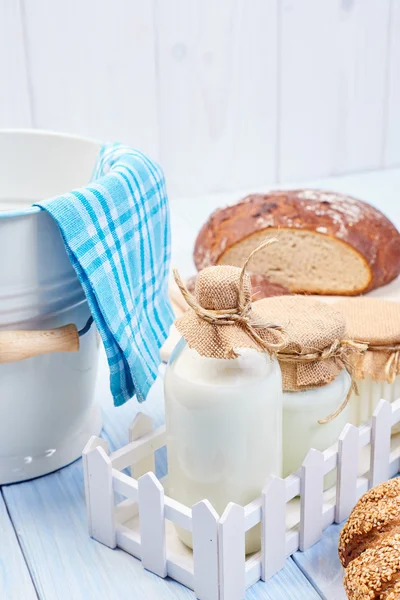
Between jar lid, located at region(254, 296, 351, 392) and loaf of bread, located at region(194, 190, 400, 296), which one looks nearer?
jar lid, located at region(254, 296, 351, 392)

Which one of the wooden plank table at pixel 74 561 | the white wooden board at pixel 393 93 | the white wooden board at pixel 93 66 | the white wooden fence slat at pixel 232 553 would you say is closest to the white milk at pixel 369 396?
the wooden plank table at pixel 74 561

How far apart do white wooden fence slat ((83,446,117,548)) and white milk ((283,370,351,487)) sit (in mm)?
177

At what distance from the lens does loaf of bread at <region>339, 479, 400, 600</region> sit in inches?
24.6

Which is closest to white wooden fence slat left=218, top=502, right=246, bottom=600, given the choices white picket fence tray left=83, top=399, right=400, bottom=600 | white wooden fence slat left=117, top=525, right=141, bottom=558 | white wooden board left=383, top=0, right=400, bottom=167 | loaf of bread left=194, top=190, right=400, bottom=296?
white picket fence tray left=83, top=399, right=400, bottom=600

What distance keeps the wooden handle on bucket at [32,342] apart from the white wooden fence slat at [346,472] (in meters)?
0.27

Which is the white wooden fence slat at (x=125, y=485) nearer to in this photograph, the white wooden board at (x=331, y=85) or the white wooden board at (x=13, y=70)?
the white wooden board at (x=13, y=70)

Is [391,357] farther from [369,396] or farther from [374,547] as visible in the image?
[374,547]

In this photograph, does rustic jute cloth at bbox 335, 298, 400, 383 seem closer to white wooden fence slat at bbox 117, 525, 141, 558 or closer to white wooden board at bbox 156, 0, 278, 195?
white wooden fence slat at bbox 117, 525, 141, 558

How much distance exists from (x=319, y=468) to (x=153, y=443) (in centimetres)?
17

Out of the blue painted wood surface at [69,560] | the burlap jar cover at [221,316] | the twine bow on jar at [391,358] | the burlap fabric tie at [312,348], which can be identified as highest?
the burlap jar cover at [221,316]

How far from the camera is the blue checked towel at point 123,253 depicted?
758mm

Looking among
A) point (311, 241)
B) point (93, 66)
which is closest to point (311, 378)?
point (311, 241)

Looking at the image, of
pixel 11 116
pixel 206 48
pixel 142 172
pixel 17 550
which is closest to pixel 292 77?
pixel 206 48

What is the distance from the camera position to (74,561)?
76 centimetres
